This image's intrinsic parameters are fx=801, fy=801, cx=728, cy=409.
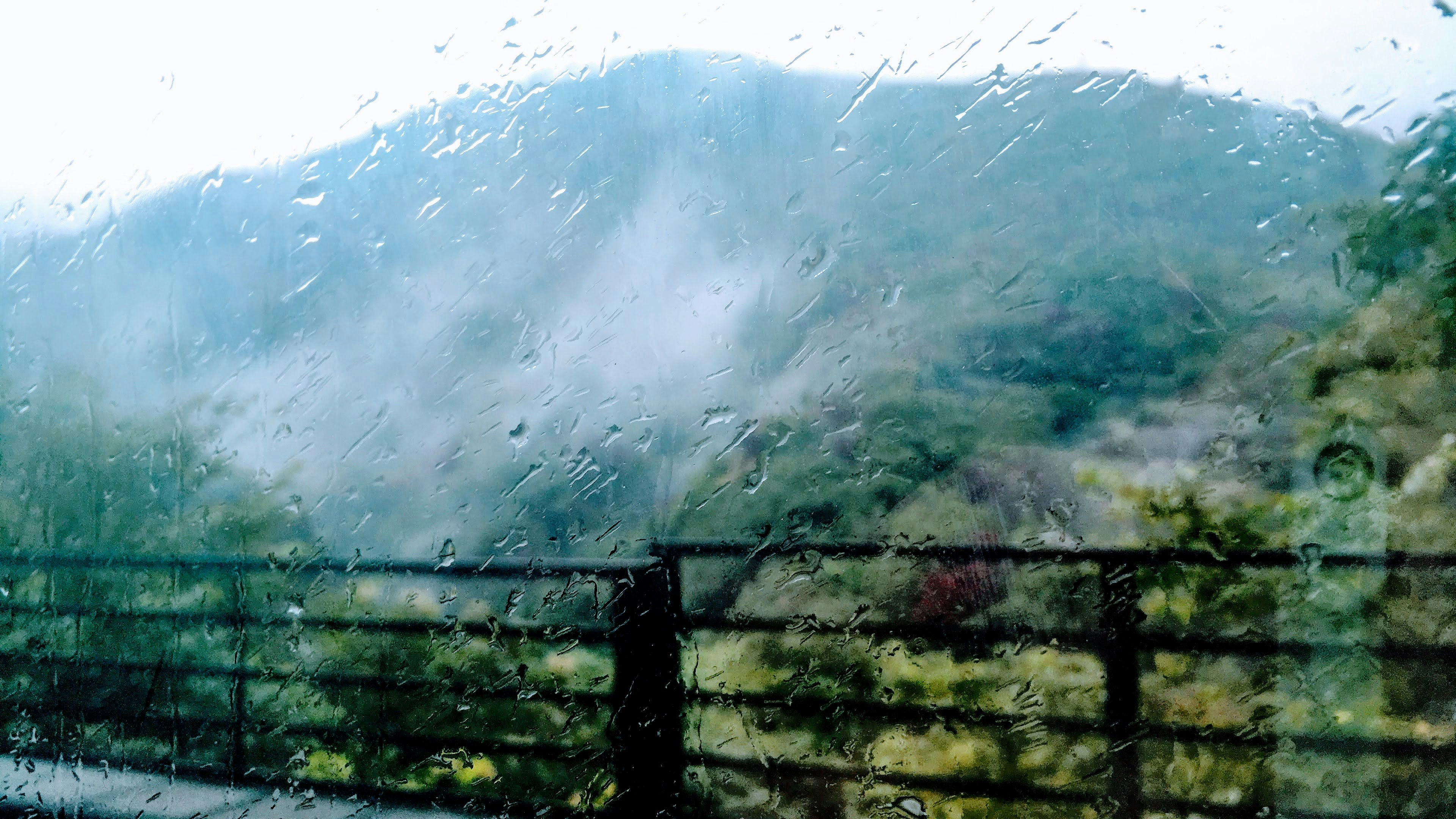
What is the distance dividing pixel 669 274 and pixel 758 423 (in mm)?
231

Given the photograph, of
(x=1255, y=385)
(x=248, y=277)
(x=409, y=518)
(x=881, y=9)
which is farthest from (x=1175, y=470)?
(x=248, y=277)

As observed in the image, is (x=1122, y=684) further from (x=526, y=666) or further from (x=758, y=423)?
(x=526, y=666)

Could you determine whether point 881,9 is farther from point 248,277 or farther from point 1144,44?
point 248,277

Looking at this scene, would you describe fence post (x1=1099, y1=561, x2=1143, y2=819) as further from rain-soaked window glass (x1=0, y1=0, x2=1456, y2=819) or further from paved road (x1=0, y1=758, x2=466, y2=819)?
paved road (x1=0, y1=758, x2=466, y2=819)

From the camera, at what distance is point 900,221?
0.97 meters

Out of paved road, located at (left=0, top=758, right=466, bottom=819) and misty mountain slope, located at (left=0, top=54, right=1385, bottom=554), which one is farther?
paved road, located at (left=0, top=758, right=466, bottom=819)

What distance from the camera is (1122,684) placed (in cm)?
88

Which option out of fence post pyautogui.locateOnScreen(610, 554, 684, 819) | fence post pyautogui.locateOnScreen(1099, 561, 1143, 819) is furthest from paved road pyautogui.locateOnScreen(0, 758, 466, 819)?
fence post pyautogui.locateOnScreen(1099, 561, 1143, 819)

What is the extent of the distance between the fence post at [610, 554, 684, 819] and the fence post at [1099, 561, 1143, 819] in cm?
50

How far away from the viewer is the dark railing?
0.88 metres

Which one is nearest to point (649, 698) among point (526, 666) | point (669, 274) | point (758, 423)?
point (526, 666)

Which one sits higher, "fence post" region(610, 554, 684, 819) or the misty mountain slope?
the misty mountain slope

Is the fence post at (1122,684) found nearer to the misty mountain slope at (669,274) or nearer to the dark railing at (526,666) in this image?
the dark railing at (526,666)

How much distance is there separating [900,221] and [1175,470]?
0.41 metres
